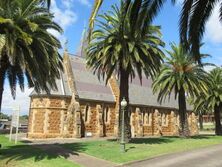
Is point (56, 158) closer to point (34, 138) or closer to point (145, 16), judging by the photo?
point (145, 16)

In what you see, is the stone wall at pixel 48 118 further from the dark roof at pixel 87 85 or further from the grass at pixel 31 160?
the grass at pixel 31 160

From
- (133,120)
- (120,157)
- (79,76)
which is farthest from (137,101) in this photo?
(120,157)

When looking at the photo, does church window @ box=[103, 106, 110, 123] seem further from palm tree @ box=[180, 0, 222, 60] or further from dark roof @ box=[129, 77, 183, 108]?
palm tree @ box=[180, 0, 222, 60]

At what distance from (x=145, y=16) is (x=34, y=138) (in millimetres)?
28979

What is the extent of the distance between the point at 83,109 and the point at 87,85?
4.08 meters

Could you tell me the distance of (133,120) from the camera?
149 ft

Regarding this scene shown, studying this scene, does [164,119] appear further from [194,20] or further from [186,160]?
[194,20]

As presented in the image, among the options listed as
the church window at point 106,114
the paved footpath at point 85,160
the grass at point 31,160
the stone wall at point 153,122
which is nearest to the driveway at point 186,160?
the paved footpath at point 85,160

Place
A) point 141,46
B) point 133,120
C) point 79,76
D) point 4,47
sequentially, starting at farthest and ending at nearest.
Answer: point 133,120
point 79,76
point 141,46
point 4,47

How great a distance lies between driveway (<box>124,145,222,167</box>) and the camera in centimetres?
1795

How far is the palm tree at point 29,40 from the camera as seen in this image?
54.4 ft

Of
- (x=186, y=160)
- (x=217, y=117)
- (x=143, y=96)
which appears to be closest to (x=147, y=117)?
(x=143, y=96)

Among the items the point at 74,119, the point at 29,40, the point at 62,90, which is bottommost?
the point at 74,119

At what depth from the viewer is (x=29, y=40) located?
1603 centimetres
